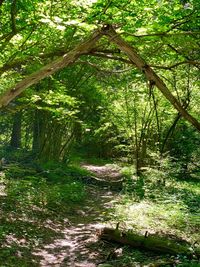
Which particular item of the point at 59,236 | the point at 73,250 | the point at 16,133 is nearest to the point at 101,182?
the point at 59,236

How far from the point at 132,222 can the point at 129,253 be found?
1814mm

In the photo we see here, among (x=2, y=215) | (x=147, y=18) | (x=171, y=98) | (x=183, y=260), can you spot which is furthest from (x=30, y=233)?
(x=147, y=18)

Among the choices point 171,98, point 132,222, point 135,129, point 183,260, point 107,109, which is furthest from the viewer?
point 107,109

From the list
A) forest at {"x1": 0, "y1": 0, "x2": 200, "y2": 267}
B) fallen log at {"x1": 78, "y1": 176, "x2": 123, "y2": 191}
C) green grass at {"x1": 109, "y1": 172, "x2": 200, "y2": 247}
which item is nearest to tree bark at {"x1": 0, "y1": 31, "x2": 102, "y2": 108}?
forest at {"x1": 0, "y1": 0, "x2": 200, "y2": 267}

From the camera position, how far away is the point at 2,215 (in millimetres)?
8578

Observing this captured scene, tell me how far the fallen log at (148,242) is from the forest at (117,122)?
2cm

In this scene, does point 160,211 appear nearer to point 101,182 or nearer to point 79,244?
point 79,244

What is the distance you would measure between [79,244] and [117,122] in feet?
37.0

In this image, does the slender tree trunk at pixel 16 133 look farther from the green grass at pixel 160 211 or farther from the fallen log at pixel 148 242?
the fallen log at pixel 148 242

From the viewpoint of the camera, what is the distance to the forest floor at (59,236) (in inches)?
268

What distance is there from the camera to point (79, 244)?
7.95 meters

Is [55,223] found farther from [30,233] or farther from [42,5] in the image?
[42,5]

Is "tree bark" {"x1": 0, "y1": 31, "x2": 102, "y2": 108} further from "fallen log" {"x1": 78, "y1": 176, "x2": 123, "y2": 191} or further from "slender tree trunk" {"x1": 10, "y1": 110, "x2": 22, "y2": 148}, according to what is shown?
"slender tree trunk" {"x1": 10, "y1": 110, "x2": 22, "y2": 148}

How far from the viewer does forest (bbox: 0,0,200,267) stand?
18.1 ft
